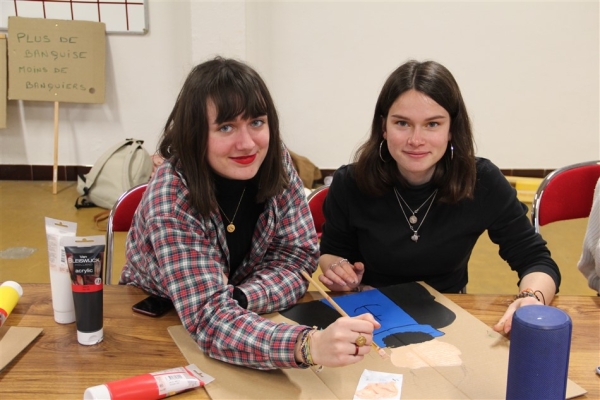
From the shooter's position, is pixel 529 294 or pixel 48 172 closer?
pixel 529 294

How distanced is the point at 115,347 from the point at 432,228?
2.57ft

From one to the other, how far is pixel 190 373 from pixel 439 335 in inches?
17.7

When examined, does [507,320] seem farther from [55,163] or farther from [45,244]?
[55,163]

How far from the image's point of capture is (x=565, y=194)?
1.81 meters

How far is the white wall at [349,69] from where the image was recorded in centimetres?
395

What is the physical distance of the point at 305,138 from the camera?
4227 mm

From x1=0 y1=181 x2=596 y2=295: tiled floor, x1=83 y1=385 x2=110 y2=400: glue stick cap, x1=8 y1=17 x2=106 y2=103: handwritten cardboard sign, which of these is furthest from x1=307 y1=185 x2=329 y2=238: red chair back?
x1=8 y1=17 x2=106 y2=103: handwritten cardboard sign

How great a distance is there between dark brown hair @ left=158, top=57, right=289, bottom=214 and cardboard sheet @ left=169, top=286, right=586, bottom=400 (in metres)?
0.29

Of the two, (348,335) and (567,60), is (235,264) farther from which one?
(567,60)

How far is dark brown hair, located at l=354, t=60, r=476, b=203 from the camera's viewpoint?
4.61ft

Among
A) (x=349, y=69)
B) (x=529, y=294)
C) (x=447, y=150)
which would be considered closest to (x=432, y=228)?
(x=447, y=150)

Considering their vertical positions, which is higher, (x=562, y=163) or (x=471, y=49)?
(x=471, y=49)

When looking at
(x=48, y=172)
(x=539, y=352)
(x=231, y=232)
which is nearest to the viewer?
(x=539, y=352)

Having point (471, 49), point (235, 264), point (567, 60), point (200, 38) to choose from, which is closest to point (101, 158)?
point (200, 38)
